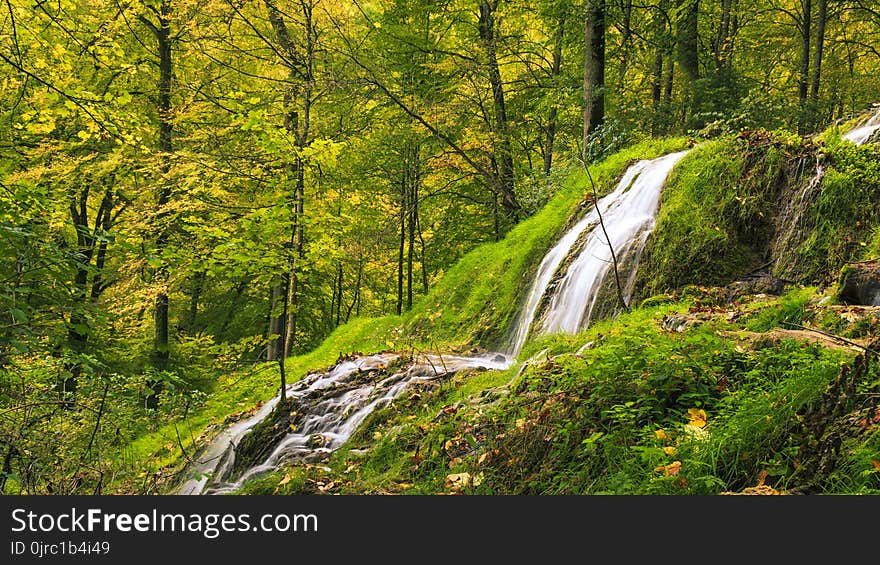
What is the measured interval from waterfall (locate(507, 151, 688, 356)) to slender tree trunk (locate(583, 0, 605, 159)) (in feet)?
11.6

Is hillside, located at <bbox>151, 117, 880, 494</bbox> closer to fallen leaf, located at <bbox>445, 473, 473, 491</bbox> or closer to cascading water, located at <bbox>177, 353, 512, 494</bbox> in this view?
fallen leaf, located at <bbox>445, 473, 473, 491</bbox>

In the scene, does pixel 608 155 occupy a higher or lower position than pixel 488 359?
higher

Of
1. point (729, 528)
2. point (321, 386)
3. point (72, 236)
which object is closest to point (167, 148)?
point (72, 236)

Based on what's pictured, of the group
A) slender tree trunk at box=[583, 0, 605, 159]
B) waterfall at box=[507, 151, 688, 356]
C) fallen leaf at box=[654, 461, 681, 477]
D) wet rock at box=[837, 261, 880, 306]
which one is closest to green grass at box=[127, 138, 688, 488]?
waterfall at box=[507, 151, 688, 356]

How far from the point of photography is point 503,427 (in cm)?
442

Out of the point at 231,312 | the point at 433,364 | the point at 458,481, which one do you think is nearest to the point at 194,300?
the point at 231,312

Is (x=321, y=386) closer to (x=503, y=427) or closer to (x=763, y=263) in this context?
(x=503, y=427)

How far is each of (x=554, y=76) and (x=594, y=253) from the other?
362 inches

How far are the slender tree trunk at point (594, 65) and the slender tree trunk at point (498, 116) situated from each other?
2147mm

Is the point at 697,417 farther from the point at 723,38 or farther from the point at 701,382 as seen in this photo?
the point at 723,38

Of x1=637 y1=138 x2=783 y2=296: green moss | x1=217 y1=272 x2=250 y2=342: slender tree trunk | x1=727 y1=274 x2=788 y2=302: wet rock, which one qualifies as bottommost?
x1=217 y1=272 x2=250 y2=342: slender tree trunk

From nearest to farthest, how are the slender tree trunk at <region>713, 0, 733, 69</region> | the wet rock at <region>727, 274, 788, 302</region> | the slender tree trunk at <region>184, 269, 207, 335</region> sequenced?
the wet rock at <region>727, 274, 788, 302</region>
the slender tree trunk at <region>713, 0, 733, 69</region>
the slender tree trunk at <region>184, 269, 207, 335</region>

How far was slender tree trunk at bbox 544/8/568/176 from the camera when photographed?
13.0 m

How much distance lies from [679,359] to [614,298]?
8.87 feet
